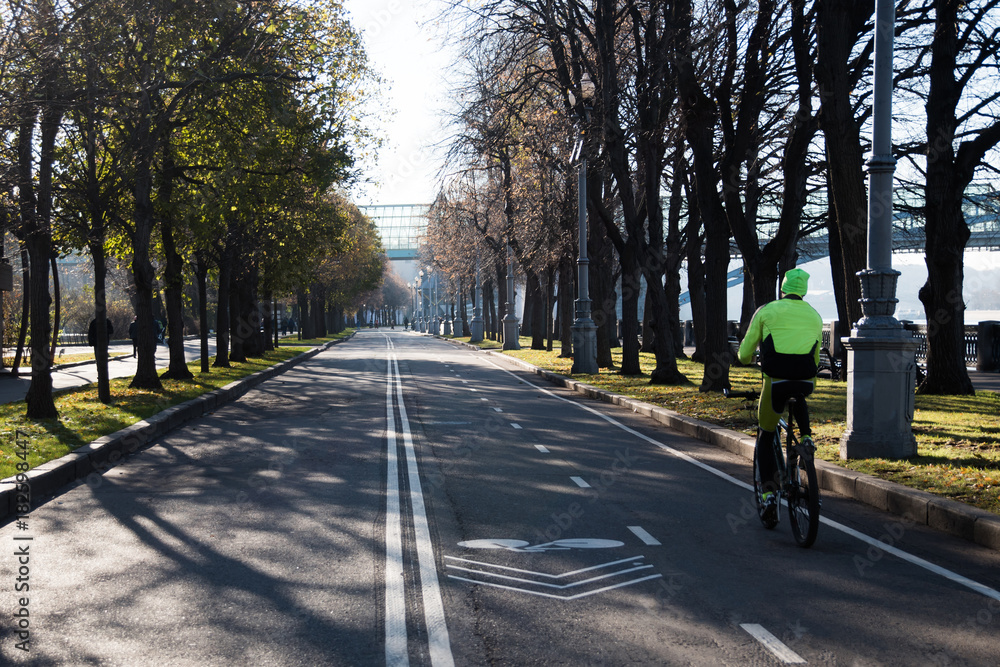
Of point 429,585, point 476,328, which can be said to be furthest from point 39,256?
point 476,328

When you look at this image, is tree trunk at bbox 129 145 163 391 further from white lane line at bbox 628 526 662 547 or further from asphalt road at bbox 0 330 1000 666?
white lane line at bbox 628 526 662 547

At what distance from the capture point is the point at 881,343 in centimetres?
1003

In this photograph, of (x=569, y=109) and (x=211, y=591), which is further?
(x=569, y=109)

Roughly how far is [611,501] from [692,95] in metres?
11.5

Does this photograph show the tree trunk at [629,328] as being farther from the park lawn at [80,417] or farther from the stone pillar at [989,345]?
the stone pillar at [989,345]

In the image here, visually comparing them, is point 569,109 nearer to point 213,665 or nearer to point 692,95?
point 692,95

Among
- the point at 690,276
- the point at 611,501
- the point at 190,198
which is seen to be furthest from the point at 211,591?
the point at 690,276

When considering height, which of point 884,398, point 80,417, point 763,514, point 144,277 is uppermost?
point 144,277

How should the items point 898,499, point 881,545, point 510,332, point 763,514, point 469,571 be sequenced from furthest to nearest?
point 510,332 < point 898,499 < point 763,514 < point 881,545 < point 469,571

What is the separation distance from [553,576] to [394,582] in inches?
39.0

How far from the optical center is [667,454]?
11508 millimetres

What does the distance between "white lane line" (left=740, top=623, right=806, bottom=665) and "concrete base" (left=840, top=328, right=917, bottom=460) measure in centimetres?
577

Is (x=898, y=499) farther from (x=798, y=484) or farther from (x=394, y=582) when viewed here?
(x=394, y=582)

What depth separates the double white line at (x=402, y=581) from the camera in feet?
14.8
